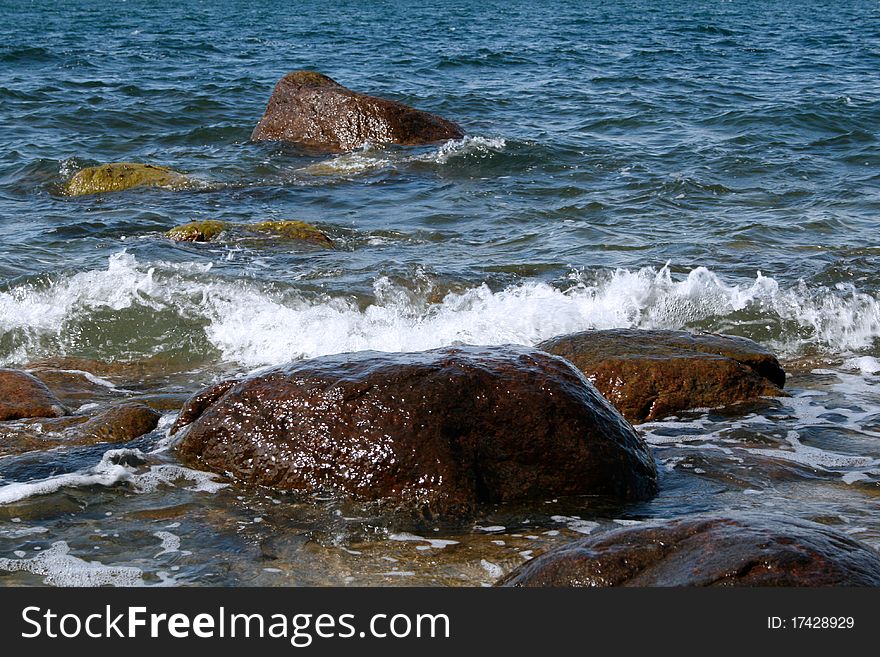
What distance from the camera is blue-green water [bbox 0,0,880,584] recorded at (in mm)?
5020

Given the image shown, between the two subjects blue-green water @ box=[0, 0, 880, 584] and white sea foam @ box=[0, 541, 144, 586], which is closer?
white sea foam @ box=[0, 541, 144, 586]

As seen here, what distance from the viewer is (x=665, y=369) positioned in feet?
21.3

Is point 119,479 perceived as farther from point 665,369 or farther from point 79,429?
point 665,369

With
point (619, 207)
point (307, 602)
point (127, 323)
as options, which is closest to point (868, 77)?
point (619, 207)

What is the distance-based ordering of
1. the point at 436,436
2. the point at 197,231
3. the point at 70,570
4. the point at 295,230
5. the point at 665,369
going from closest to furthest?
1. the point at 70,570
2. the point at 436,436
3. the point at 665,369
4. the point at 197,231
5. the point at 295,230

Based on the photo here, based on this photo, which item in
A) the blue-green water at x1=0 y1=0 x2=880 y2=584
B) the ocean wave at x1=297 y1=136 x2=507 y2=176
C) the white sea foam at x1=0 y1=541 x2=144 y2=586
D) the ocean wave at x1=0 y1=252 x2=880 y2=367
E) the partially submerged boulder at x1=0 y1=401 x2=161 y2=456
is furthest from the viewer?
the ocean wave at x1=297 y1=136 x2=507 y2=176

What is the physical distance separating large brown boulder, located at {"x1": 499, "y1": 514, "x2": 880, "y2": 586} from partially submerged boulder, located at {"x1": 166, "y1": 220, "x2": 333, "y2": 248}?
7463 mm

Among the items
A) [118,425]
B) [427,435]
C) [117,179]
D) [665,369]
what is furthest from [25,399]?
[117,179]

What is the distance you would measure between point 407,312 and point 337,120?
697 cm

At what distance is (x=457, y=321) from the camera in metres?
8.98

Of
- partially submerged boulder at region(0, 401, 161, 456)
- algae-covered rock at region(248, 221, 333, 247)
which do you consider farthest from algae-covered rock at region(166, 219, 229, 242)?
partially submerged boulder at region(0, 401, 161, 456)

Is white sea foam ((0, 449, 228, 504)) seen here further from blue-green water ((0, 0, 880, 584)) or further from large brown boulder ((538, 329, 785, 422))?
large brown boulder ((538, 329, 785, 422))

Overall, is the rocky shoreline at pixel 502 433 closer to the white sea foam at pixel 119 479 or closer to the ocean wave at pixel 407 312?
the white sea foam at pixel 119 479

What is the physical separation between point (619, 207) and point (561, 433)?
794 cm
